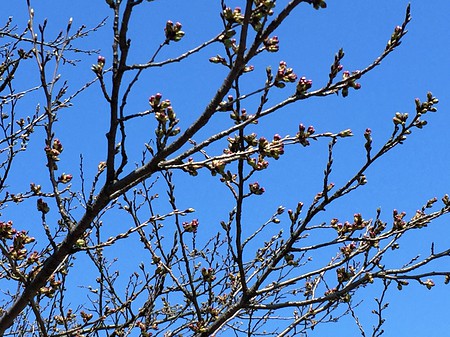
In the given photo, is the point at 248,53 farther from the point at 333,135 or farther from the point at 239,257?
the point at 239,257

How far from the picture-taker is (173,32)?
2.62m

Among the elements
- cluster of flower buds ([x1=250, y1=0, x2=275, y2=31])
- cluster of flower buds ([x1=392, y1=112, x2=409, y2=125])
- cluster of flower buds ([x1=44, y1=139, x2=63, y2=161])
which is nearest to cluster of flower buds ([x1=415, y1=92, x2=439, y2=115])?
cluster of flower buds ([x1=392, y1=112, x2=409, y2=125])

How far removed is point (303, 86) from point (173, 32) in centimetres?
69

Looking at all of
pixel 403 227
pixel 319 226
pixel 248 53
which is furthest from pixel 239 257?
pixel 248 53

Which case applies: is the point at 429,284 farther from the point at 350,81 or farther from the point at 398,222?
the point at 350,81

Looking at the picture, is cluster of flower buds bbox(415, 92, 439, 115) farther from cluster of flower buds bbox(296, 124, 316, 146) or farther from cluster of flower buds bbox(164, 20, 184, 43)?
cluster of flower buds bbox(164, 20, 184, 43)

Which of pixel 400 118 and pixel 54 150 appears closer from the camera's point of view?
pixel 54 150

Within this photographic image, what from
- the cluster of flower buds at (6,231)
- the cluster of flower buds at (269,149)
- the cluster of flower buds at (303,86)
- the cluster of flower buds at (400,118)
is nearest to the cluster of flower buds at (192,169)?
the cluster of flower buds at (269,149)

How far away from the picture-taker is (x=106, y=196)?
2.73m

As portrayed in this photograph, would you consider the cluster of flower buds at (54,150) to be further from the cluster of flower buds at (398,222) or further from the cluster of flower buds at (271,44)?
the cluster of flower buds at (398,222)

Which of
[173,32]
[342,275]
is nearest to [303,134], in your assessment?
[173,32]

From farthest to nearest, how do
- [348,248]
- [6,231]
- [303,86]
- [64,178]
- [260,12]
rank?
[348,248]
[64,178]
[6,231]
[303,86]
[260,12]

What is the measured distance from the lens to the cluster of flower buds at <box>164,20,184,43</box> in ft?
8.54

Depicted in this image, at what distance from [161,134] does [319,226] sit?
1624mm
